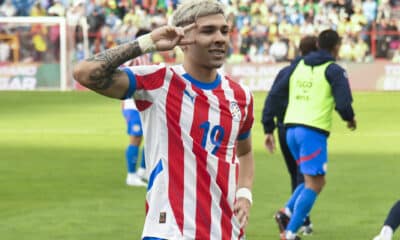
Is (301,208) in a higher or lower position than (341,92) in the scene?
lower

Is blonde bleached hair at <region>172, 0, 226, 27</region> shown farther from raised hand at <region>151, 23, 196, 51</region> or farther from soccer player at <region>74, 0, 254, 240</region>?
raised hand at <region>151, 23, 196, 51</region>

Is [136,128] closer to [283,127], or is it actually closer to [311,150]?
[283,127]

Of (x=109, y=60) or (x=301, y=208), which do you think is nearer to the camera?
(x=109, y=60)

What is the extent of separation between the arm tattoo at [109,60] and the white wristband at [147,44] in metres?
0.02

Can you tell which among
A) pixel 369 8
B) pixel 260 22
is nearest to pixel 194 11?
pixel 260 22

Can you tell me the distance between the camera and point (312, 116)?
1092cm

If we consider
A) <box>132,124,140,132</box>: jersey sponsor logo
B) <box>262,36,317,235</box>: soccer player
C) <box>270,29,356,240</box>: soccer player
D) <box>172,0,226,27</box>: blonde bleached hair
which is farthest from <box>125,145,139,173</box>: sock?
<box>172,0,226,27</box>: blonde bleached hair

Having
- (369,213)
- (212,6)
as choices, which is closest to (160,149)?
(212,6)

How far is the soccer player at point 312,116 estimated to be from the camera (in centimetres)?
1080

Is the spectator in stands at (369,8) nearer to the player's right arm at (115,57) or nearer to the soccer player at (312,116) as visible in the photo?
the soccer player at (312,116)

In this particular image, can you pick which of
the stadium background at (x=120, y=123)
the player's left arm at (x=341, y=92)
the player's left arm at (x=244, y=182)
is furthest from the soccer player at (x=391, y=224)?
the player's left arm at (x=244, y=182)

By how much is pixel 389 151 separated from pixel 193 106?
48.3 ft

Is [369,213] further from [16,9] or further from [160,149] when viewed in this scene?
[16,9]

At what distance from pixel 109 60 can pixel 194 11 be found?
53 cm
